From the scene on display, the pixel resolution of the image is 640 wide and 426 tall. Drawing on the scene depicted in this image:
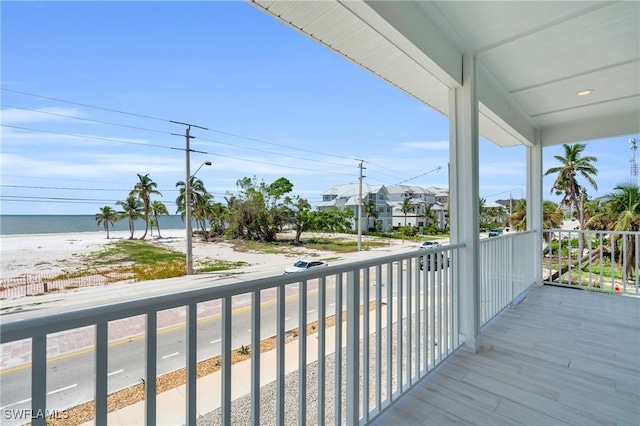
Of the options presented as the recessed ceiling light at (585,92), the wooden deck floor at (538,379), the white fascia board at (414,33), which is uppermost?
the recessed ceiling light at (585,92)

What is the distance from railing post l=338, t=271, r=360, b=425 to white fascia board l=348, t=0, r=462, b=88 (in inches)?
48.7

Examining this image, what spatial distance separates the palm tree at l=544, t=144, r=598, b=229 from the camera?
1203 centimetres

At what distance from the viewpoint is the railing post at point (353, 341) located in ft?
4.40

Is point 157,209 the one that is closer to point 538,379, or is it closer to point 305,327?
point 305,327

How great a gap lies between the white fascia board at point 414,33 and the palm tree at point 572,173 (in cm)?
1293

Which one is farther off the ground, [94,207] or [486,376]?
[94,207]

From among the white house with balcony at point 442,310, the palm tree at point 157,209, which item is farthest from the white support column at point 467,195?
the palm tree at point 157,209

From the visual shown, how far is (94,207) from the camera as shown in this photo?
6.03 ft

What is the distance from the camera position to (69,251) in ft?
5.94

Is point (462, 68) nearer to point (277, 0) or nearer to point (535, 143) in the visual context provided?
point (277, 0)

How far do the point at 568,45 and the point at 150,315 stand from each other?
297 cm

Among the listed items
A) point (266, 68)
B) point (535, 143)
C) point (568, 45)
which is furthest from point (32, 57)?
Answer: point (535, 143)

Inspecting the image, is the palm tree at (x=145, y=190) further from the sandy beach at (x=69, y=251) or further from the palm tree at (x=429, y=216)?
the palm tree at (x=429, y=216)

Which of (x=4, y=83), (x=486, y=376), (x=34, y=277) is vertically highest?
(x=4, y=83)
